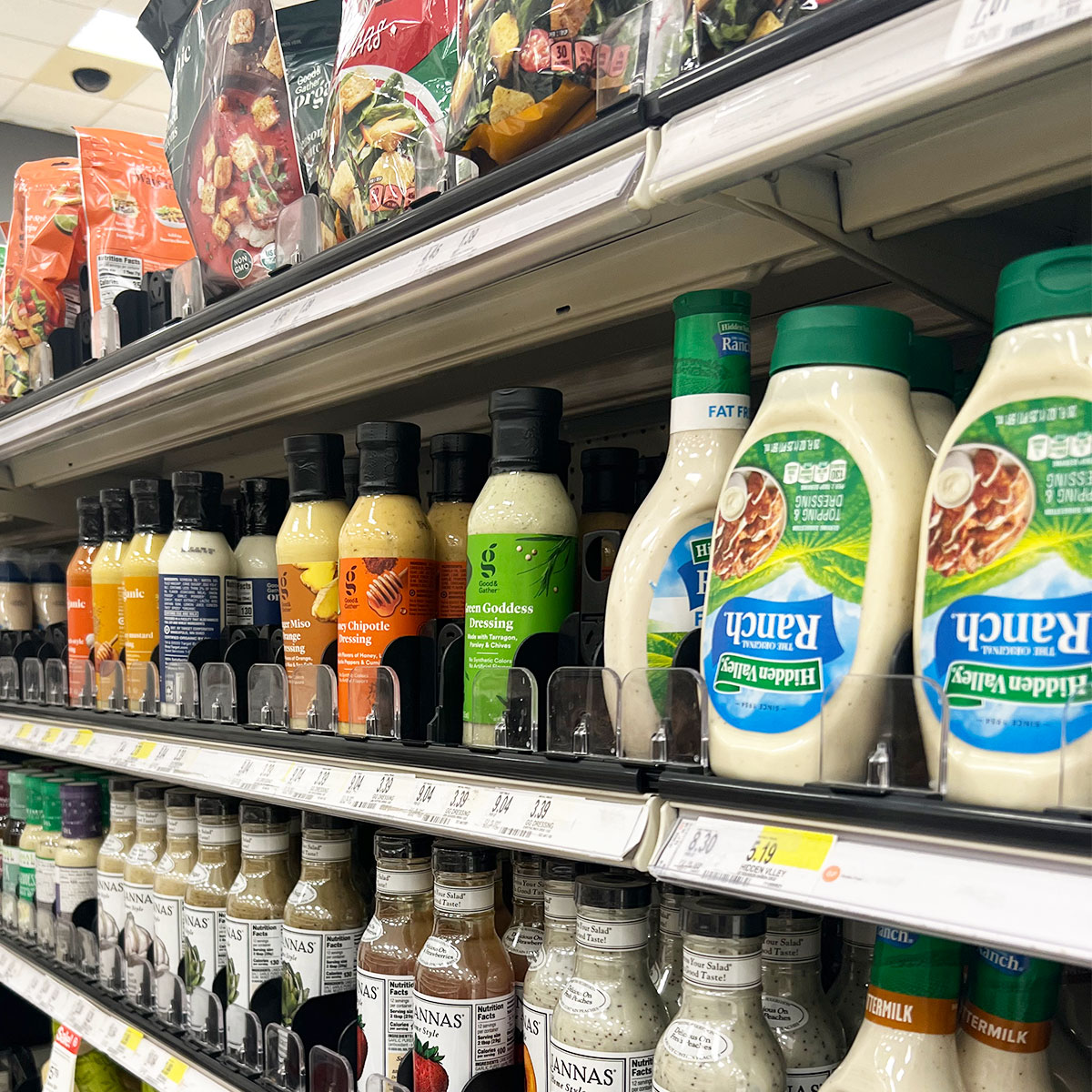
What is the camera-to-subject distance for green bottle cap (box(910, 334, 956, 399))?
894mm

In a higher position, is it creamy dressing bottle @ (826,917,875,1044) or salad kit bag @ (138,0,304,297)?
salad kit bag @ (138,0,304,297)

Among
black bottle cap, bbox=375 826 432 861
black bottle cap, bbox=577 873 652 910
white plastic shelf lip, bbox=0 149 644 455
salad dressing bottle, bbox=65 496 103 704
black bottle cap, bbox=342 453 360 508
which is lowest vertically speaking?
black bottle cap, bbox=375 826 432 861

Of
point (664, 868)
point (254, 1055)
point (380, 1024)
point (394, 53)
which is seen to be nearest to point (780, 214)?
point (664, 868)

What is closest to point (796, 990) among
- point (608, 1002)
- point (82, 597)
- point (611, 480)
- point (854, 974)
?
point (854, 974)

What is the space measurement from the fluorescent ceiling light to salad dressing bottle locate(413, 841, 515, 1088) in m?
3.86

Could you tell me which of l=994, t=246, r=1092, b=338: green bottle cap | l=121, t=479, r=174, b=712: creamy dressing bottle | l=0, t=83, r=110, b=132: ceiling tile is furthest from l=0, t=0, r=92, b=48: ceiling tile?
l=994, t=246, r=1092, b=338: green bottle cap

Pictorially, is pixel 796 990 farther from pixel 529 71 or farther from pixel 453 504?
pixel 529 71

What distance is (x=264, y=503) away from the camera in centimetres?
158

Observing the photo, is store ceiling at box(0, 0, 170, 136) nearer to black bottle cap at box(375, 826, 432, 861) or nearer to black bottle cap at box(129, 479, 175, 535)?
black bottle cap at box(129, 479, 175, 535)

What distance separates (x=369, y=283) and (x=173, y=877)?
96cm

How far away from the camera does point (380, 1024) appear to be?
3.76 ft

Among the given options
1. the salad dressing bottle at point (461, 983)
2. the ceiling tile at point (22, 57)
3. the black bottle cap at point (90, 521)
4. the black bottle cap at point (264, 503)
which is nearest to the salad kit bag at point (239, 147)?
the black bottle cap at point (264, 503)

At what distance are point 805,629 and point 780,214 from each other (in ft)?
1.08

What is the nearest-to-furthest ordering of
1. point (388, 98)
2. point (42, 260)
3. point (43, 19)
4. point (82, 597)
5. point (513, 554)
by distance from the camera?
point (513, 554)
point (388, 98)
point (82, 597)
point (42, 260)
point (43, 19)
